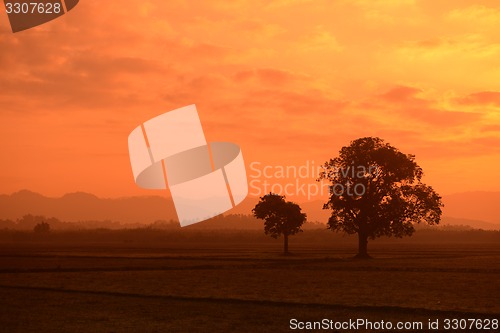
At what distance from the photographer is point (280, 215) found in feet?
356

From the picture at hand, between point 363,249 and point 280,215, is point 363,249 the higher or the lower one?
the lower one

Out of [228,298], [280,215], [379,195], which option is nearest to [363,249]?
[379,195]

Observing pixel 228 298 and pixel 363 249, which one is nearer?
pixel 228 298

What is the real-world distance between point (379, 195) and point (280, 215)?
22.7 m

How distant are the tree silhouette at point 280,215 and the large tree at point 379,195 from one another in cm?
1746

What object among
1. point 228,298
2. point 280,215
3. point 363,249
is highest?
point 280,215

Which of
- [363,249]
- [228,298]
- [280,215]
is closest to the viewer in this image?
[228,298]

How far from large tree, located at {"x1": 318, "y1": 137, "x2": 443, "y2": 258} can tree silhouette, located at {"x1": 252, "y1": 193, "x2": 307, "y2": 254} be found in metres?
17.5

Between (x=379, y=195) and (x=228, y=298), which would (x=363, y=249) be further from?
(x=228, y=298)

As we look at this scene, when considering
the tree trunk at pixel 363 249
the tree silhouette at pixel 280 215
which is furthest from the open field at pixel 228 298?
the tree silhouette at pixel 280 215

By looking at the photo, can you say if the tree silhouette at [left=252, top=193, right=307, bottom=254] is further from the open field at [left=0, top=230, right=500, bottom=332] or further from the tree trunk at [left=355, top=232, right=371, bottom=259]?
the open field at [left=0, top=230, right=500, bottom=332]

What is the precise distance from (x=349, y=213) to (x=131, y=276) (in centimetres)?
4496

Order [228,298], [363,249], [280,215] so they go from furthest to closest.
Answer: [280,215]
[363,249]
[228,298]

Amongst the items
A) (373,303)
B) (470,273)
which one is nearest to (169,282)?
(373,303)
